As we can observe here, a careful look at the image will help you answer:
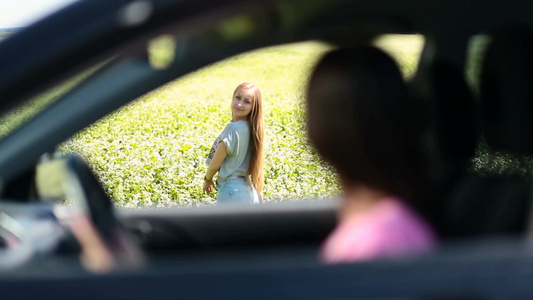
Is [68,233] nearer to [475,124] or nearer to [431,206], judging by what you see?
[431,206]

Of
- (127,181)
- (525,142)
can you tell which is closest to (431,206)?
(525,142)

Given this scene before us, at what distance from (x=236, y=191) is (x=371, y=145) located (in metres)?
3.80

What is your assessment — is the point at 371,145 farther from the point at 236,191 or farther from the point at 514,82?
the point at 236,191

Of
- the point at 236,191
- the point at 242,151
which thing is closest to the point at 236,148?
the point at 242,151

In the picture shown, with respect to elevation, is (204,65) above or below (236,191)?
below

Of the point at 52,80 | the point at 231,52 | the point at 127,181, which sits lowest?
the point at 52,80

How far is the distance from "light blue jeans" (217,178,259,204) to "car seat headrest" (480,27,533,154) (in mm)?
3237

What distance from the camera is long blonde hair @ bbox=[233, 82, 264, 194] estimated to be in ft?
18.3

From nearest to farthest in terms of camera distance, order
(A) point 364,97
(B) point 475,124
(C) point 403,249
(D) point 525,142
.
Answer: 1. (C) point 403,249
2. (A) point 364,97
3. (D) point 525,142
4. (B) point 475,124

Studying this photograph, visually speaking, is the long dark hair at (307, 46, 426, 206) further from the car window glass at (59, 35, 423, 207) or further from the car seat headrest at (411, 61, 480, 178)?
the car window glass at (59, 35, 423, 207)

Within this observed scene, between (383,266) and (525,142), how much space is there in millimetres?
1063

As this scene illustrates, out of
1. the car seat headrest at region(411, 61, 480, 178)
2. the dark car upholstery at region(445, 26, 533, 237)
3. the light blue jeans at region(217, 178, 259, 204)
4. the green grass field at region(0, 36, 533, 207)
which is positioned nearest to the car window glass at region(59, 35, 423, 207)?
the green grass field at region(0, 36, 533, 207)

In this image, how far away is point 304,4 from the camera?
1.93 meters

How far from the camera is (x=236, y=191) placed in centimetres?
558
